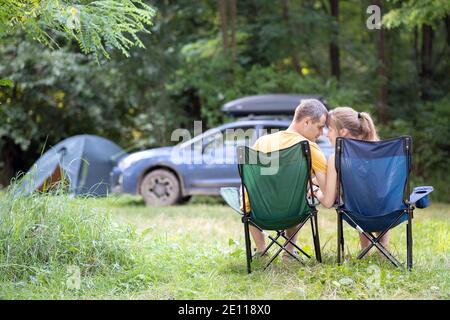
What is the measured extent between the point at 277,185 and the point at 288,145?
1.22ft

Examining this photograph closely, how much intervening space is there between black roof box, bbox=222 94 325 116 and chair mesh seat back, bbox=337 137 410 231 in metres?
6.48

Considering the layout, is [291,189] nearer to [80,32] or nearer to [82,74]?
[80,32]

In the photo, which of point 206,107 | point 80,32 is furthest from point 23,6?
point 206,107

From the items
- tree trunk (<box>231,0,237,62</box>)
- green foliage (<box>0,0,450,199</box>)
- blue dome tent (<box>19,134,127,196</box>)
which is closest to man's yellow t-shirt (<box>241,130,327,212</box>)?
blue dome tent (<box>19,134,127,196</box>)

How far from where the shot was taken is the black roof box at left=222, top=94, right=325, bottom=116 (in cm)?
1119

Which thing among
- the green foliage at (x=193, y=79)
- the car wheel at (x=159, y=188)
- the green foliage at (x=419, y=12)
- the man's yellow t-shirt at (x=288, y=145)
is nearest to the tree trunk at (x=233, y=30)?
the green foliage at (x=193, y=79)

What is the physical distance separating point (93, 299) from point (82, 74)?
11.5 metres

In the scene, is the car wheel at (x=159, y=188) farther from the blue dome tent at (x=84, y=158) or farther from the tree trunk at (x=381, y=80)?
the tree trunk at (x=381, y=80)

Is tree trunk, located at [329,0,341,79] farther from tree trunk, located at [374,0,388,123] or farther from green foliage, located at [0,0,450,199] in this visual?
tree trunk, located at [374,0,388,123]

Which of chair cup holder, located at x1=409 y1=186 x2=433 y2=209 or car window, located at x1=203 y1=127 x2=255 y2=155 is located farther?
car window, located at x1=203 y1=127 x2=255 y2=155

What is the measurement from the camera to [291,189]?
473 cm

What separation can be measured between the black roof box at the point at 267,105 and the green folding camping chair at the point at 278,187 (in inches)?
254

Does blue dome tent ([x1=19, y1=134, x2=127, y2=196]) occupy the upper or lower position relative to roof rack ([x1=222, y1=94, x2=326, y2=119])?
lower

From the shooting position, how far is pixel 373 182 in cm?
468
